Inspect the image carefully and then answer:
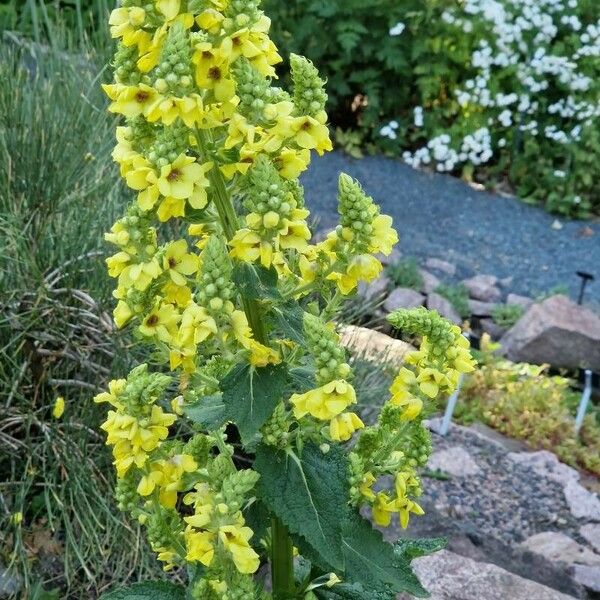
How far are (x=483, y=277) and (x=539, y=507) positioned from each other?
2087mm

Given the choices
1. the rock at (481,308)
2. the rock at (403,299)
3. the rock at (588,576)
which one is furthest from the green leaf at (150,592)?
the rock at (481,308)

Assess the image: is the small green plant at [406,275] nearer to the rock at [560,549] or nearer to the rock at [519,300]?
the rock at [519,300]

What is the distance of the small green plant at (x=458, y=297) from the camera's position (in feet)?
15.5

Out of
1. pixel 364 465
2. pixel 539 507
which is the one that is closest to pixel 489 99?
pixel 539 507

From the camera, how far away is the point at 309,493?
4.37 ft

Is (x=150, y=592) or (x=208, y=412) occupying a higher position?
(x=208, y=412)

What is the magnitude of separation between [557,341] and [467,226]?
63.7 inches

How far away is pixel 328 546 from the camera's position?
1296mm

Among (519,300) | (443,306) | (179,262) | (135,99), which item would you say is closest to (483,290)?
(519,300)

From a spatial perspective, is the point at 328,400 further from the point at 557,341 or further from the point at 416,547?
the point at 557,341

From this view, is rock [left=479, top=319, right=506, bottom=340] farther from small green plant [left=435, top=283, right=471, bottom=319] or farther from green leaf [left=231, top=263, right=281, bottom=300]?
green leaf [left=231, top=263, right=281, bottom=300]

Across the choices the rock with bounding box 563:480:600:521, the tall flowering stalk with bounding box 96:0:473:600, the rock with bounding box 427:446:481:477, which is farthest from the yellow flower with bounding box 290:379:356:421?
the rock with bounding box 563:480:600:521

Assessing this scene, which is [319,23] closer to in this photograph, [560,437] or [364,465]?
[560,437]

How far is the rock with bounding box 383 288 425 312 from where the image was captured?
454 cm
